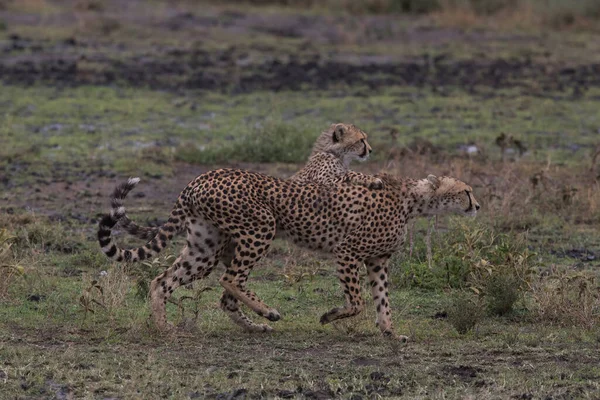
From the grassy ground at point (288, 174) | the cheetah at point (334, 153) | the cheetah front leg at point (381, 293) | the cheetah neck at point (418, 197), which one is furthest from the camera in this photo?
the cheetah at point (334, 153)

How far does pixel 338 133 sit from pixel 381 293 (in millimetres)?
2433

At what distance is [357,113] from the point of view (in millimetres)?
16031

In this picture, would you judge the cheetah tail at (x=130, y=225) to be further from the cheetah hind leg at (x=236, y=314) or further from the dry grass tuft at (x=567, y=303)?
the dry grass tuft at (x=567, y=303)

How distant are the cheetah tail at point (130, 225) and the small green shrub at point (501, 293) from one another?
6.82 ft

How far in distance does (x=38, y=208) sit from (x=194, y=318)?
4101 millimetres

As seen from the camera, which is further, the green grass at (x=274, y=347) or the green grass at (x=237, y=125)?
the green grass at (x=237, y=125)

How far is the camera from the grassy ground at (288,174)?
21.5 feet

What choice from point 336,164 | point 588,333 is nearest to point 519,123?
point 336,164

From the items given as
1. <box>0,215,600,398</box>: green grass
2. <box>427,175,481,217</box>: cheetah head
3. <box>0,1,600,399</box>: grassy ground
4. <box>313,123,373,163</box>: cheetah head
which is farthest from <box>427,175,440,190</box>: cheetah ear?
<box>313,123,373,163</box>: cheetah head

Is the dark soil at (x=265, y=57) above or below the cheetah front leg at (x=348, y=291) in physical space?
below

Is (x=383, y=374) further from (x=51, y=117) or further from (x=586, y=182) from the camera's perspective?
(x=51, y=117)

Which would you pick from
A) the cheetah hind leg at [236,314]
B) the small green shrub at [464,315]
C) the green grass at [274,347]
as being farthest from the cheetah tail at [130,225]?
the small green shrub at [464,315]

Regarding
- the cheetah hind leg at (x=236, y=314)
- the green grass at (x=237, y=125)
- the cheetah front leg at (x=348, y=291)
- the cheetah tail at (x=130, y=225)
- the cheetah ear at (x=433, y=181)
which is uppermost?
the cheetah ear at (x=433, y=181)

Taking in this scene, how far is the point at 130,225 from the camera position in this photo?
7402mm
